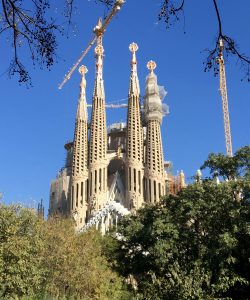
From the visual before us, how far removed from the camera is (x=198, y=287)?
13.4 meters

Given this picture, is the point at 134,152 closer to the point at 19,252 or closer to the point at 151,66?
the point at 151,66

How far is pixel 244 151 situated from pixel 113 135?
125 feet

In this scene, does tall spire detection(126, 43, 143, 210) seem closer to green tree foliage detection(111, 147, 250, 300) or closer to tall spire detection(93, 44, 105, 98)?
tall spire detection(93, 44, 105, 98)

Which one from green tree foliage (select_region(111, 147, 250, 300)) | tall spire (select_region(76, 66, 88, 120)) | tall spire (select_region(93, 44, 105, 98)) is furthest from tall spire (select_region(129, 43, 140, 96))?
green tree foliage (select_region(111, 147, 250, 300))

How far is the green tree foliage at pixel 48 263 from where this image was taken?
1611 cm

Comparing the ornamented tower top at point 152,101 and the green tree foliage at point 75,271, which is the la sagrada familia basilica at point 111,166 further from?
the green tree foliage at point 75,271

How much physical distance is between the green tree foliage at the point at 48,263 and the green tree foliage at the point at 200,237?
4.90ft

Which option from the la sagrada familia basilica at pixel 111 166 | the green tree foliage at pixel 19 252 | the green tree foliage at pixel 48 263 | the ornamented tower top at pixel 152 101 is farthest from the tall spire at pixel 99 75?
the green tree foliage at pixel 19 252

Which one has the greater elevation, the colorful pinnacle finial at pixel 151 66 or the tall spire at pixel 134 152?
the colorful pinnacle finial at pixel 151 66

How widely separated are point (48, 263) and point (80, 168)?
29844 millimetres

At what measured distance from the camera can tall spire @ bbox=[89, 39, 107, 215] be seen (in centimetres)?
4609

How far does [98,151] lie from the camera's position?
48.8 meters

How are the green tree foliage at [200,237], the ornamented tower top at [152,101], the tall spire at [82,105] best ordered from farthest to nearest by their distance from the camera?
the tall spire at [82,105] → the ornamented tower top at [152,101] → the green tree foliage at [200,237]

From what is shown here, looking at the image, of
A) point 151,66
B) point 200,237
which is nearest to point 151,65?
point 151,66
